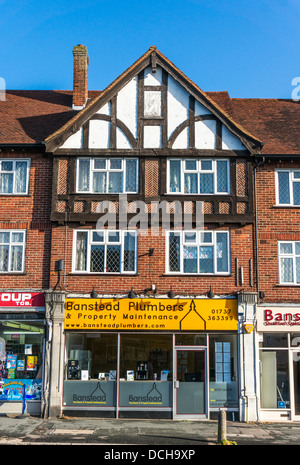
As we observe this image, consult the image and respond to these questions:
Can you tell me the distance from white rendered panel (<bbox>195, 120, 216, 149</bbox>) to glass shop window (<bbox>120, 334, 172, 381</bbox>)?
6907mm

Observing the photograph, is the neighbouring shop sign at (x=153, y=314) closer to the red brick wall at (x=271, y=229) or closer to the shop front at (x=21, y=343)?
the shop front at (x=21, y=343)

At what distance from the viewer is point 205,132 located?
1870 centimetres

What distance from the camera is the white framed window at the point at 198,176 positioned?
18.5 m

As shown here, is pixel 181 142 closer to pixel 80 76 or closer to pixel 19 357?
pixel 80 76

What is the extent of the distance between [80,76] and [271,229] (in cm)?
1000

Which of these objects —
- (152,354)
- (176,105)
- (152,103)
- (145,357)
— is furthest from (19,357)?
(176,105)

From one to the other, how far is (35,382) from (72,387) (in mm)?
1277

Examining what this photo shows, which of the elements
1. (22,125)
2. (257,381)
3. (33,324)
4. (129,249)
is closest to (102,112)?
(22,125)

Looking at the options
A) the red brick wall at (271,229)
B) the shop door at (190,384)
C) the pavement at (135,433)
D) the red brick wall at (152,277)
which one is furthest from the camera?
the red brick wall at (271,229)

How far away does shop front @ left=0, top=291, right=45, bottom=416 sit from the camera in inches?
690

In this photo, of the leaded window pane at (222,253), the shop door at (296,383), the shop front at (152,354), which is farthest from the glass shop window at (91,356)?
the shop door at (296,383)

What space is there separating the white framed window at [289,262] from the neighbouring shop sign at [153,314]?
209 centimetres

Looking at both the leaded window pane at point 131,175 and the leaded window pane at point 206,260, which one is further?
the leaded window pane at point 131,175

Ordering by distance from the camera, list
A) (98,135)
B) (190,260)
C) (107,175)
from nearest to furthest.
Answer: (190,260) → (107,175) → (98,135)
